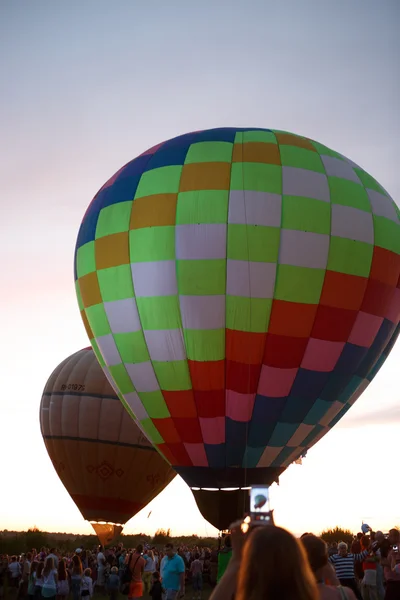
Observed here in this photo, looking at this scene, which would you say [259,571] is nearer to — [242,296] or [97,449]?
[242,296]

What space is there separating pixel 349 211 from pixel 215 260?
2.11 metres

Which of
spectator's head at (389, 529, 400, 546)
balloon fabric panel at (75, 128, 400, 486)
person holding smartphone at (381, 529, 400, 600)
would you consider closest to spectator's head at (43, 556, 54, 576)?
balloon fabric panel at (75, 128, 400, 486)

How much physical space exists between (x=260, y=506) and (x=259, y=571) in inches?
30.2

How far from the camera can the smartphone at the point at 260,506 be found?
2.59m

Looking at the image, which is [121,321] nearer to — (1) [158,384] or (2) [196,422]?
(1) [158,384]

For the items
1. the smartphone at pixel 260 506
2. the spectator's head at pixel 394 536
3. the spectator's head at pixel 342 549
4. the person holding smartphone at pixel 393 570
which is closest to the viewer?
the smartphone at pixel 260 506

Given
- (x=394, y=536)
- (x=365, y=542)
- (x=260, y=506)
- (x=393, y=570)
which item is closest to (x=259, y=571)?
(x=260, y=506)

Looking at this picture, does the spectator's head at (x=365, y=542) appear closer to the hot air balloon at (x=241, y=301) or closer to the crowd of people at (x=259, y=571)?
the crowd of people at (x=259, y=571)

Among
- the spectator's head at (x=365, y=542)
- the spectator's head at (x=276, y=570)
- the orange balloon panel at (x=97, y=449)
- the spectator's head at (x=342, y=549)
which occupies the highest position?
the orange balloon panel at (x=97, y=449)

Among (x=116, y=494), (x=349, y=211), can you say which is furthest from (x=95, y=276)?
(x=116, y=494)

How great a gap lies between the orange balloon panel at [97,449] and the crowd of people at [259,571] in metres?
1.41

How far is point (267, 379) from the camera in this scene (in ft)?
33.8

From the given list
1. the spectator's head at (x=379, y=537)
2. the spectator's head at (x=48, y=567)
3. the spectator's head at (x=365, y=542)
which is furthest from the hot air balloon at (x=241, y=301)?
the spectator's head at (x=379, y=537)

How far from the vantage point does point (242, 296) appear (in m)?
10.1
